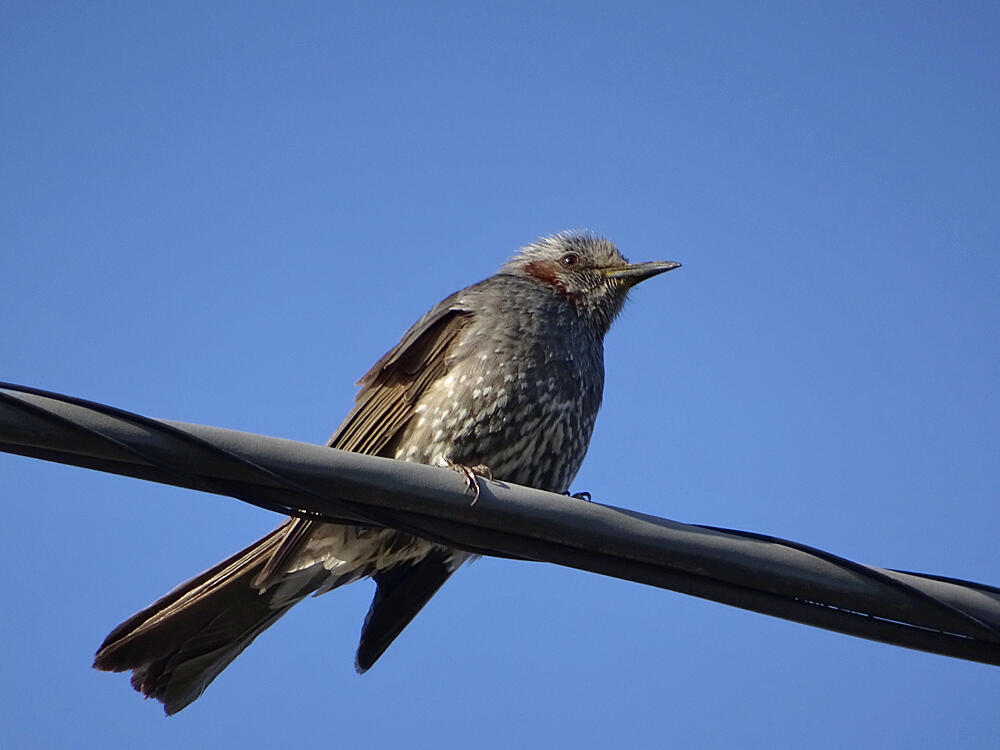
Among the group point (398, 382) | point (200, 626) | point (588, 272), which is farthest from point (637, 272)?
point (200, 626)

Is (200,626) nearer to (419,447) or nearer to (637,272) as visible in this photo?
(419,447)

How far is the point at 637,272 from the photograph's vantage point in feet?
21.5

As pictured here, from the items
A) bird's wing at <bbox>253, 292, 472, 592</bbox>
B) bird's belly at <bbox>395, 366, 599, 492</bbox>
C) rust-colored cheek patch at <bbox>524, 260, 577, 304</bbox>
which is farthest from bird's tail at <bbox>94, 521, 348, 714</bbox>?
rust-colored cheek patch at <bbox>524, 260, 577, 304</bbox>

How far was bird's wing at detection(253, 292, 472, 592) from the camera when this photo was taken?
5.46 m

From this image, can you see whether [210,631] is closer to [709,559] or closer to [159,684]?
[159,684]

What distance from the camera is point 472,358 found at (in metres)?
5.50

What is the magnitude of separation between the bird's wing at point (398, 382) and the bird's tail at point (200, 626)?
0.23 m

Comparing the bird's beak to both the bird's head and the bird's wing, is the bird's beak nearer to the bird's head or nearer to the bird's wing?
the bird's head

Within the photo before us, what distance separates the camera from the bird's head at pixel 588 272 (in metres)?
6.43

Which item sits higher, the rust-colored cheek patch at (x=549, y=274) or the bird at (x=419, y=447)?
the rust-colored cheek patch at (x=549, y=274)

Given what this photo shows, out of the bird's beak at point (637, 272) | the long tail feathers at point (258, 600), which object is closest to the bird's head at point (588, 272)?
the bird's beak at point (637, 272)

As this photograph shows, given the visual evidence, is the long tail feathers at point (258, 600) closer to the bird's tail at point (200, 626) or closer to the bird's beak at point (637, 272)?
the bird's tail at point (200, 626)

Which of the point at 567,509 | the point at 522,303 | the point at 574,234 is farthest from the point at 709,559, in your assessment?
the point at 574,234

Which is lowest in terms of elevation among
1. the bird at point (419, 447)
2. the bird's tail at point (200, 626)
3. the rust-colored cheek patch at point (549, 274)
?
the bird's tail at point (200, 626)
